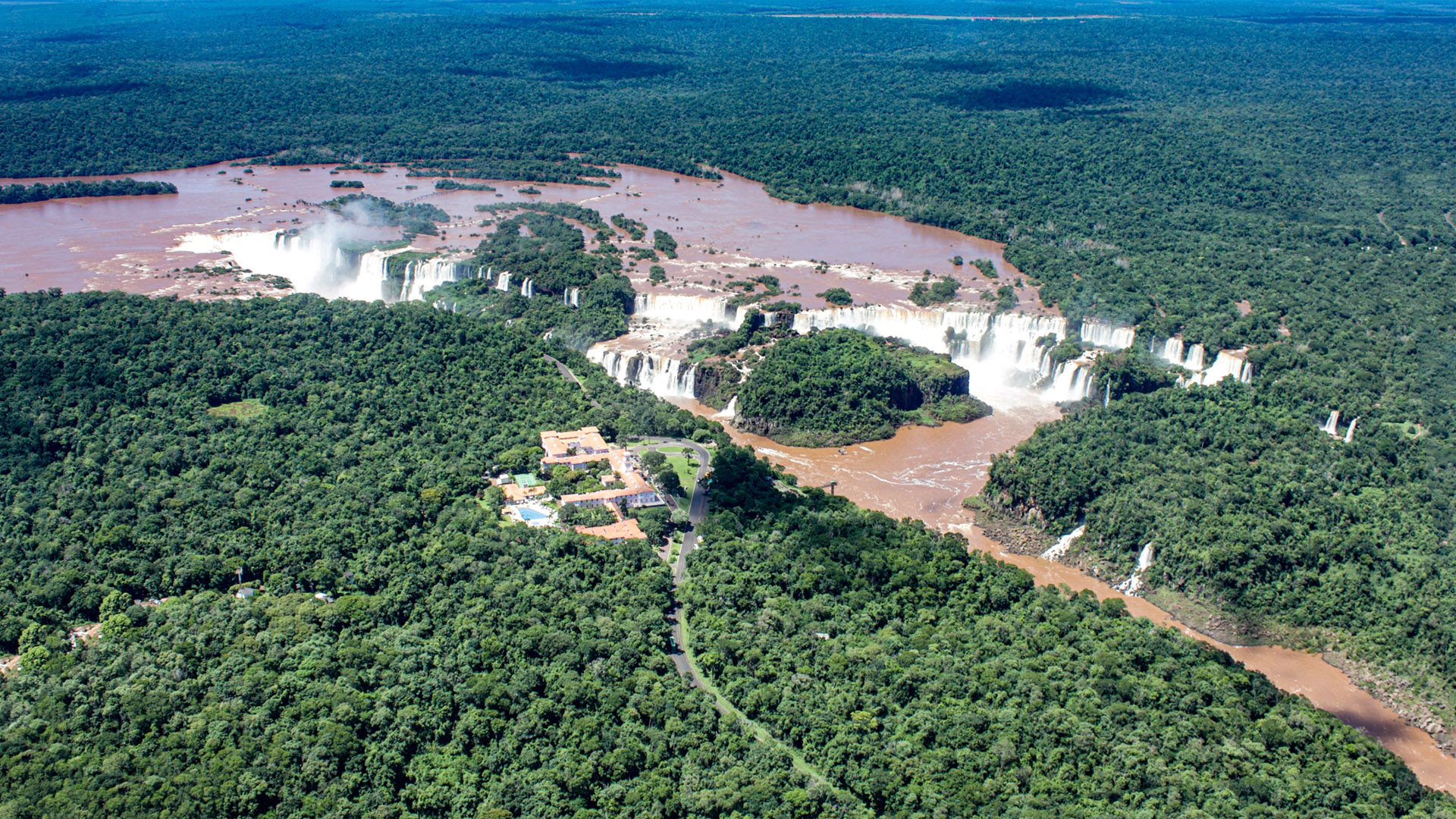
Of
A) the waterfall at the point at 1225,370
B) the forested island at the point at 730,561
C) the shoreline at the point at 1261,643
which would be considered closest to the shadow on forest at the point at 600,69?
the forested island at the point at 730,561

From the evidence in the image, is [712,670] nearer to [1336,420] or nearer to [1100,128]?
[1336,420]

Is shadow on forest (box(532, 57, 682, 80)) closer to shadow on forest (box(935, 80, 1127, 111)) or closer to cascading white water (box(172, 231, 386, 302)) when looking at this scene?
shadow on forest (box(935, 80, 1127, 111))

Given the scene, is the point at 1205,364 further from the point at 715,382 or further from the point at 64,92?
the point at 64,92

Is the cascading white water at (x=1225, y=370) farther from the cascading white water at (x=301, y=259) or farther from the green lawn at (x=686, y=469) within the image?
the cascading white water at (x=301, y=259)

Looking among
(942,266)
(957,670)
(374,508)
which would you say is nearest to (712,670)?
(957,670)

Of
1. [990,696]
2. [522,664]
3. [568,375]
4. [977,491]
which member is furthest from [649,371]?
[990,696]
